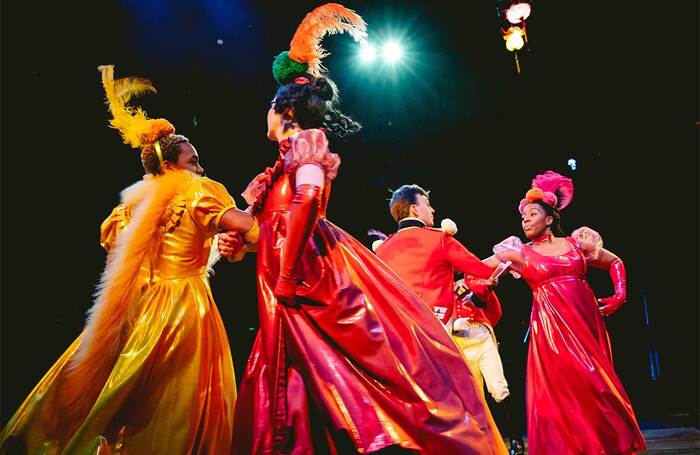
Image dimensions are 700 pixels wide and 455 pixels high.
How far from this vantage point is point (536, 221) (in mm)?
3535

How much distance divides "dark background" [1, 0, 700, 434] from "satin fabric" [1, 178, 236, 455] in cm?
283

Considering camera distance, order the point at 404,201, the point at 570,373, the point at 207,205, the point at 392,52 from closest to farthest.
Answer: the point at 207,205, the point at 570,373, the point at 404,201, the point at 392,52

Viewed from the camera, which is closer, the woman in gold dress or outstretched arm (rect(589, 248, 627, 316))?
the woman in gold dress

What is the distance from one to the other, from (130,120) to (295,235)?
1.59 metres

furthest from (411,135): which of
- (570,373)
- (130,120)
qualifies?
(130,120)

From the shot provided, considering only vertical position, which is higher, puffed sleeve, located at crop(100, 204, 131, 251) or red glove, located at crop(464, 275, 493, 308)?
puffed sleeve, located at crop(100, 204, 131, 251)

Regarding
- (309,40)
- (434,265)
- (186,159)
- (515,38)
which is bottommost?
(434,265)

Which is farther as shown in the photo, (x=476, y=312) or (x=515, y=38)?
(x=515, y=38)

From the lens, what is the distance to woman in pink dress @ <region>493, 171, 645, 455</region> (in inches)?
116

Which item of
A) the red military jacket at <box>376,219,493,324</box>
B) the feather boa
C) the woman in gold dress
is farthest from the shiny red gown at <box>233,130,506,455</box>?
the red military jacket at <box>376,219,493,324</box>

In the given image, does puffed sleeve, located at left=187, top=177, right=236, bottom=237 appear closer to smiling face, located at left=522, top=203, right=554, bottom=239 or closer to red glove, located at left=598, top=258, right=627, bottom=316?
smiling face, located at left=522, top=203, right=554, bottom=239

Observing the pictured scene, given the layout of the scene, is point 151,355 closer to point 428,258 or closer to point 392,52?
point 428,258

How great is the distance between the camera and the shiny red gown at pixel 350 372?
1.45m

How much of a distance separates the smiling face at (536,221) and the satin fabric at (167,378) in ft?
7.24
